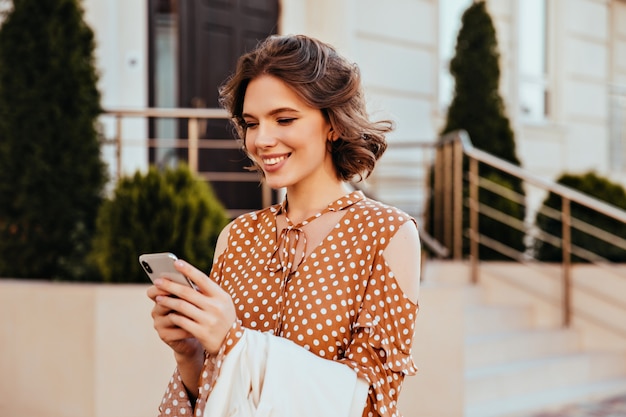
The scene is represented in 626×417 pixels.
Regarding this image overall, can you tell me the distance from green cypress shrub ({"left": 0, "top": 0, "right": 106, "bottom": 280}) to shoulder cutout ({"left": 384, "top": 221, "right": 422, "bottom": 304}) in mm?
4399

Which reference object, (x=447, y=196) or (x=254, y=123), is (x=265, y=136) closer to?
(x=254, y=123)

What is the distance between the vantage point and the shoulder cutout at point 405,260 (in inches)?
69.1

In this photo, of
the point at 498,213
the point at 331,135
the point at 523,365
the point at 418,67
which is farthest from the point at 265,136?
the point at 418,67

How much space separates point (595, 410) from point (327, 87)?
16.1 ft

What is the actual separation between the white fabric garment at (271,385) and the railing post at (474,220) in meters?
5.69

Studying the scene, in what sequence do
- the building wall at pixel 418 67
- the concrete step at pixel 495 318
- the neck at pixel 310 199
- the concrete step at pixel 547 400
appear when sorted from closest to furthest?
the neck at pixel 310 199 < the concrete step at pixel 547 400 < the concrete step at pixel 495 318 < the building wall at pixel 418 67

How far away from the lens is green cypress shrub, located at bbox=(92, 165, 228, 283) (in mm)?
5355

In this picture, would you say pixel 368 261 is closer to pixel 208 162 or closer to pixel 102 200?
pixel 102 200

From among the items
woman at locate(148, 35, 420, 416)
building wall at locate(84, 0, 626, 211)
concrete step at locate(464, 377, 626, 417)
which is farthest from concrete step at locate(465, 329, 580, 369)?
woman at locate(148, 35, 420, 416)

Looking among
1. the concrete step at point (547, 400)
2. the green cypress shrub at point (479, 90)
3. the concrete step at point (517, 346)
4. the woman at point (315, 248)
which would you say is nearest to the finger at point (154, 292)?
the woman at point (315, 248)

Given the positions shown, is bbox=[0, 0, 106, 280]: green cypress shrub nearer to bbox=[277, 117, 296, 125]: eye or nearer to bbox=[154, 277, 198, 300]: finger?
bbox=[277, 117, 296, 125]: eye

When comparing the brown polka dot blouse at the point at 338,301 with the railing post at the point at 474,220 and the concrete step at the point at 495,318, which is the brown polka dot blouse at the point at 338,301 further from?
the railing post at the point at 474,220

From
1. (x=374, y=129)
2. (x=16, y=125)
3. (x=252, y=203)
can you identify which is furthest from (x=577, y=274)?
(x=374, y=129)

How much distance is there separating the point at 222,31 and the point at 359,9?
144 cm
